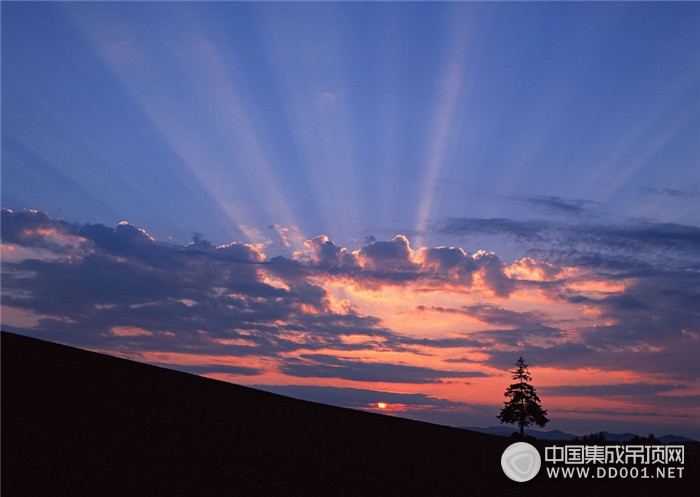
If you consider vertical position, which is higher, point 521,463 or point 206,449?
point 521,463

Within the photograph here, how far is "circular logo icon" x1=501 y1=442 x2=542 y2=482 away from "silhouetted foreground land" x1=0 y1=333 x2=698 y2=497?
671 millimetres

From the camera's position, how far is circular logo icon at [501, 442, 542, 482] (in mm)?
34706

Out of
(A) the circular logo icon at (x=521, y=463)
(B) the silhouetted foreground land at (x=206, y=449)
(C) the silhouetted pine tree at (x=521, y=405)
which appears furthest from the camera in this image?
(C) the silhouetted pine tree at (x=521, y=405)

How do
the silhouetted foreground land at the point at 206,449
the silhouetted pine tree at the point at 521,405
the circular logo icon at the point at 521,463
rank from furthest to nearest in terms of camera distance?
the silhouetted pine tree at the point at 521,405 → the circular logo icon at the point at 521,463 → the silhouetted foreground land at the point at 206,449

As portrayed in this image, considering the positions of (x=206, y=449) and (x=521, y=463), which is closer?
(x=206, y=449)

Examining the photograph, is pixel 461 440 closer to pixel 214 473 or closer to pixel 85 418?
pixel 214 473

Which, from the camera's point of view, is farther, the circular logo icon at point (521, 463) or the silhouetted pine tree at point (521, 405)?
the silhouetted pine tree at point (521, 405)

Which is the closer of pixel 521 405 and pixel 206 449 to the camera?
pixel 206 449

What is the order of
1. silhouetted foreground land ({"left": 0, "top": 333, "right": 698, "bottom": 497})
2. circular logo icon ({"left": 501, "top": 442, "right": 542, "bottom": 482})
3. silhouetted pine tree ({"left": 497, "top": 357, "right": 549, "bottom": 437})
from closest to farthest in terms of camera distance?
silhouetted foreground land ({"left": 0, "top": 333, "right": 698, "bottom": 497})
circular logo icon ({"left": 501, "top": 442, "right": 542, "bottom": 482})
silhouetted pine tree ({"left": 497, "top": 357, "right": 549, "bottom": 437})

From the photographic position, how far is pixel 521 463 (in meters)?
37.2

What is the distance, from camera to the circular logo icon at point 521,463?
3471 centimetres

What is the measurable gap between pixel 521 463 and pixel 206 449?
799 inches

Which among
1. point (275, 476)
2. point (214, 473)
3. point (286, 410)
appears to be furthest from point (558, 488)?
point (286, 410)

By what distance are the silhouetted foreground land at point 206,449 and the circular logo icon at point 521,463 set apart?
0.67m
